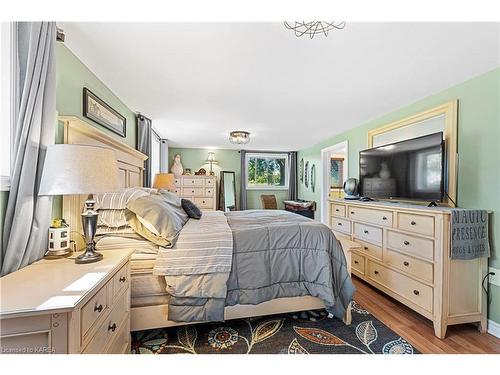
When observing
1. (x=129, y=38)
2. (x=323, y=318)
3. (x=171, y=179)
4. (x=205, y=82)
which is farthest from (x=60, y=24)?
(x=323, y=318)

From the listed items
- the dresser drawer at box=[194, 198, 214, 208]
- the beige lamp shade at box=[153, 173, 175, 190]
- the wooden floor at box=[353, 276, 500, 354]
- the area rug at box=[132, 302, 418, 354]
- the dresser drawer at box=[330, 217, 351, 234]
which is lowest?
the wooden floor at box=[353, 276, 500, 354]

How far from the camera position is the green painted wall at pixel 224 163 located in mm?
6117

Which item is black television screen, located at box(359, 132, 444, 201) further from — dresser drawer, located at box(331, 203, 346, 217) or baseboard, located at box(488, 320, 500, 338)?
baseboard, located at box(488, 320, 500, 338)

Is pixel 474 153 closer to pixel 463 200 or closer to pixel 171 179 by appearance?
pixel 463 200

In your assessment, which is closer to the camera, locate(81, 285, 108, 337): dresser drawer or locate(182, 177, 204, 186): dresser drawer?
locate(81, 285, 108, 337): dresser drawer

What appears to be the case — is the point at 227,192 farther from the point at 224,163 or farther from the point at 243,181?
the point at 224,163

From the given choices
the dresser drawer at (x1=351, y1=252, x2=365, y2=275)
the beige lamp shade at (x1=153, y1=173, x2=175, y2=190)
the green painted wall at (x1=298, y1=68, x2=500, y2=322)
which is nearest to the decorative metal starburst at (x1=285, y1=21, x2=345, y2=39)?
Answer: the green painted wall at (x1=298, y1=68, x2=500, y2=322)

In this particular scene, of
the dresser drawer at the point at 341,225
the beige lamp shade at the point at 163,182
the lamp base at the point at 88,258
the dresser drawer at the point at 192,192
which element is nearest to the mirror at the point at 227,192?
the dresser drawer at the point at 192,192

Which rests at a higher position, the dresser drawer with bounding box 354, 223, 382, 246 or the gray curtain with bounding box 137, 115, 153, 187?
the gray curtain with bounding box 137, 115, 153, 187

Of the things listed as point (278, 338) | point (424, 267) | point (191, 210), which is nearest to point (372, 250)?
point (424, 267)

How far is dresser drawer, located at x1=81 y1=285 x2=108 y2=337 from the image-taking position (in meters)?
0.91

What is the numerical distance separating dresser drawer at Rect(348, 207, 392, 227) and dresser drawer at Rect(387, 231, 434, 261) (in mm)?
131

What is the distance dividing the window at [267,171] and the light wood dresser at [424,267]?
4.16 metres

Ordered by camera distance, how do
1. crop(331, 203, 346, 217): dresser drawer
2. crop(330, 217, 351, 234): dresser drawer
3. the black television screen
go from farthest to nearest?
crop(331, 203, 346, 217): dresser drawer < crop(330, 217, 351, 234): dresser drawer < the black television screen
